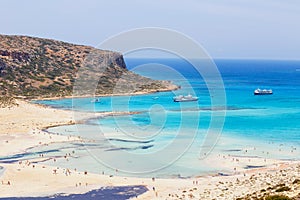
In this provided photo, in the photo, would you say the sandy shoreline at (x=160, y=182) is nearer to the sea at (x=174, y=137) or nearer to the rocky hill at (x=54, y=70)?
the sea at (x=174, y=137)

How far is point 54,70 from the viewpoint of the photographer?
10812cm

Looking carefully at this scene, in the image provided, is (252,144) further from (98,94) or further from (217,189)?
(98,94)

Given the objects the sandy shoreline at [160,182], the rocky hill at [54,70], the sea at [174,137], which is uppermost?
the rocky hill at [54,70]

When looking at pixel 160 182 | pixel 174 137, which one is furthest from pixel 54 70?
pixel 160 182

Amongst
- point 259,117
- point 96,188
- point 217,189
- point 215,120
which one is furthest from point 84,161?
point 259,117

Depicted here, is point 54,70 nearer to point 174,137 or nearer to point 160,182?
point 174,137

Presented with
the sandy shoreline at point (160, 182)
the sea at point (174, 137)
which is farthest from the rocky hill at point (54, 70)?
the sandy shoreline at point (160, 182)

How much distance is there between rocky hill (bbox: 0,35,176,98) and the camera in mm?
96500

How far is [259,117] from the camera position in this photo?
2613 inches

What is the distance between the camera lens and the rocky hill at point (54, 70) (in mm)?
96500

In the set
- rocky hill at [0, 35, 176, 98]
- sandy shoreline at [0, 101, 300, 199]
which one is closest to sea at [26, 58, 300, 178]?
sandy shoreline at [0, 101, 300, 199]

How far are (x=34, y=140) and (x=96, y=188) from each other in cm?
1984

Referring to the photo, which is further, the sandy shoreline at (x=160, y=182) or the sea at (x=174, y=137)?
the sea at (x=174, y=137)

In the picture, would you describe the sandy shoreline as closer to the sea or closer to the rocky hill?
the sea
